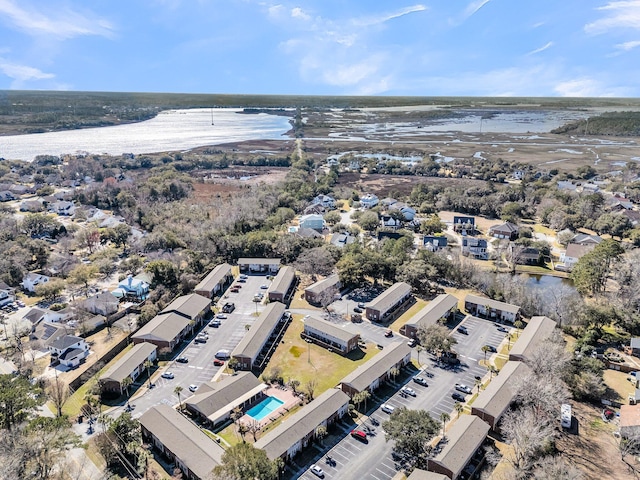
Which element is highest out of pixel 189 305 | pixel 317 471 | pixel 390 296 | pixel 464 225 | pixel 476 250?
pixel 464 225

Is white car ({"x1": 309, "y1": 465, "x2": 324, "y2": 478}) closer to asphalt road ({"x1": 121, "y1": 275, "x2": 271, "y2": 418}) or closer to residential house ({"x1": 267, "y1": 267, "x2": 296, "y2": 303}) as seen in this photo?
asphalt road ({"x1": 121, "y1": 275, "x2": 271, "y2": 418})

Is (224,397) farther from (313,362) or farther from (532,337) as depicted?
(532,337)

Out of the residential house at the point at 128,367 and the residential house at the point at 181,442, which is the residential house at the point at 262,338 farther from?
the residential house at the point at 181,442

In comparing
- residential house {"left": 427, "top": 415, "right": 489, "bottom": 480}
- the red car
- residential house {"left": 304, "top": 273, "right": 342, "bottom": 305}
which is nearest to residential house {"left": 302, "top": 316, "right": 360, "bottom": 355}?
residential house {"left": 304, "top": 273, "right": 342, "bottom": 305}

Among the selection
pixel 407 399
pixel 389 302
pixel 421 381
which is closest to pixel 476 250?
pixel 389 302

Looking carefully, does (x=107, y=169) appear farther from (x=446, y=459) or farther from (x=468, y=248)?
(x=446, y=459)

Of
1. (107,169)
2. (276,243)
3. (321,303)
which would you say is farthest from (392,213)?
(107,169)
